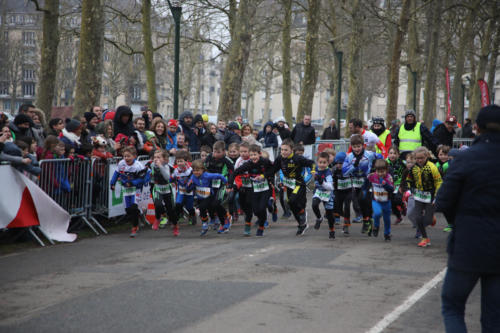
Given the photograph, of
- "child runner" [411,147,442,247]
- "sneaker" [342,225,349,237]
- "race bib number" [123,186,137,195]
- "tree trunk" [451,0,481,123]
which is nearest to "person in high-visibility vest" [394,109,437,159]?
"sneaker" [342,225,349,237]

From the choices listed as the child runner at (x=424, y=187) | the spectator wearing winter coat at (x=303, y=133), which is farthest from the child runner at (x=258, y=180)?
the spectator wearing winter coat at (x=303, y=133)

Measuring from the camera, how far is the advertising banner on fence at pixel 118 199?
12.8m

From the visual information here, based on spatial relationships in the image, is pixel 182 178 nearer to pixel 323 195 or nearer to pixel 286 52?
pixel 323 195

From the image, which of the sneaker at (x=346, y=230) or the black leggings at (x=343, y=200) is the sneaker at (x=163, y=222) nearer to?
the black leggings at (x=343, y=200)

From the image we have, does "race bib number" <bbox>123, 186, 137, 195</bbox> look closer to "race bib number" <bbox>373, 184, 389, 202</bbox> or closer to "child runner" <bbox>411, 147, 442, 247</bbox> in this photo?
"race bib number" <bbox>373, 184, 389, 202</bbox>

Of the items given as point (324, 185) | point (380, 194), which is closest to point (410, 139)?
point (380, 194)

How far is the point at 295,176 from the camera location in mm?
12438

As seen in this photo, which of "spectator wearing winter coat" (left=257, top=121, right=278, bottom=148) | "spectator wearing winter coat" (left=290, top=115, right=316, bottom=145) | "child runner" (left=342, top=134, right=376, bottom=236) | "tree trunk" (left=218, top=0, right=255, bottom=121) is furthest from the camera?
"tree trunk" (left=218, top=0, right=255, bottom=121)

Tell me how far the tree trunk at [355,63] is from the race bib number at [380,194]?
846 inches

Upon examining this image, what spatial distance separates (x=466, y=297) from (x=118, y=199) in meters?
8.99

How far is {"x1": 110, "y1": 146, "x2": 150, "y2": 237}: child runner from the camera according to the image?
1212 centimetres

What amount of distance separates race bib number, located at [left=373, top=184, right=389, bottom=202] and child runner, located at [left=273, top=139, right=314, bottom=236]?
3.90 feet

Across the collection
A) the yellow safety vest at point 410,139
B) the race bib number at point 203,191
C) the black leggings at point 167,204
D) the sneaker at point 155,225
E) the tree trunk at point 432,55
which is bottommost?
the sneaker at point 155,225

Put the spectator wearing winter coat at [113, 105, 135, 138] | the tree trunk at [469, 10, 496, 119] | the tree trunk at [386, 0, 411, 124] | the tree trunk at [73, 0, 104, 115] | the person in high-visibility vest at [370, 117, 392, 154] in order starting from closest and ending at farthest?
the spectator wearing winter coat at [113, 105, 135, 138] < the person in high-visibility vest at [370, 117, 392, 154] < the tree trunk at [73, 0, 104, 115] < the tree trunk at [386, 0, 411, 124] < the tree trunk at [469, 10, 496, 119]
